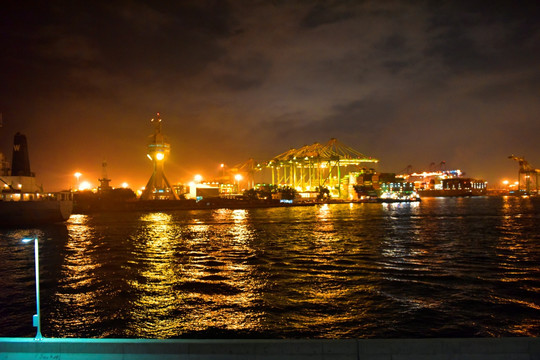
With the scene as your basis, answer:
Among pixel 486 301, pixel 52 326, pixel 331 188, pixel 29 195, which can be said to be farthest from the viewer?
pixel 331 188

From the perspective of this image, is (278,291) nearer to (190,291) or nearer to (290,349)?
(190,291)

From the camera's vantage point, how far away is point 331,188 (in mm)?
158375

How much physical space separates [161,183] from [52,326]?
346 ft

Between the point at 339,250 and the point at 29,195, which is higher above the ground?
the point at 29,195

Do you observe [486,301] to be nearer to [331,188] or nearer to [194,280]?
[194,280]

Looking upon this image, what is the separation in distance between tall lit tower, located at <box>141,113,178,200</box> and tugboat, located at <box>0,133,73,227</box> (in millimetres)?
53985

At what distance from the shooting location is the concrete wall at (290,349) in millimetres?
4383

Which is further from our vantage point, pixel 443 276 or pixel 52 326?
pixel 443 276

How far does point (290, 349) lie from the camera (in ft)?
14.7

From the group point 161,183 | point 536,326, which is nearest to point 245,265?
point 536,326

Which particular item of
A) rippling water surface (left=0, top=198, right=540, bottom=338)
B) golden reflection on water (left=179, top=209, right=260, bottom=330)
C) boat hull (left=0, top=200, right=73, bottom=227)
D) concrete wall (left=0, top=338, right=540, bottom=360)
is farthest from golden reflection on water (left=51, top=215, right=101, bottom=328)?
boat hull (left=0, top=200, right=73, bottom=227)

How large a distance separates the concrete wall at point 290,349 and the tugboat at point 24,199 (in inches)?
1649

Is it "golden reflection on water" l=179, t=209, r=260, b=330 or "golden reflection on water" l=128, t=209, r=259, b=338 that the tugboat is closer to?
"golden reflection on water" l=128, t=209, r=259, b=338

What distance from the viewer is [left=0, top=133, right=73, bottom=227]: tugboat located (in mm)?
40062
